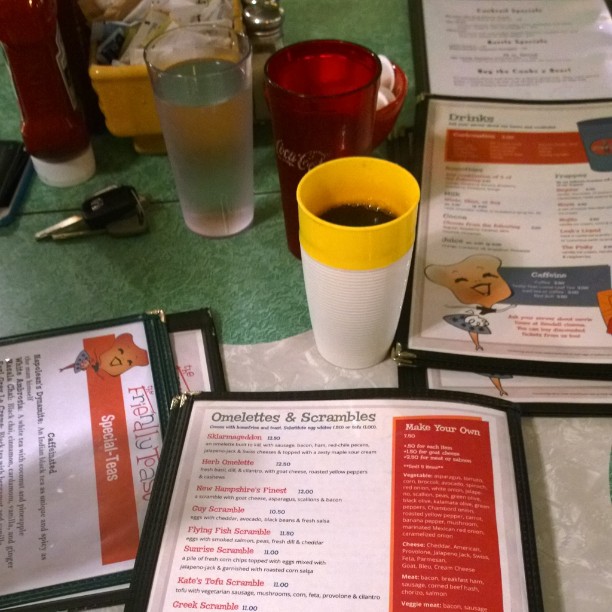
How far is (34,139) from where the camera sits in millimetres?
619

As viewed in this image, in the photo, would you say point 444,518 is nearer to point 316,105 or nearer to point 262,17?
point 316,105

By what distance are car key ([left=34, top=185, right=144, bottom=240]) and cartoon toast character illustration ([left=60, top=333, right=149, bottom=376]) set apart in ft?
0.51

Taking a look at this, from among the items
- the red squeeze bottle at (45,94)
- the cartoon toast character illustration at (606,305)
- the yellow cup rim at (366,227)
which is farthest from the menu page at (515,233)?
the red squeeze bottle at (45,94)

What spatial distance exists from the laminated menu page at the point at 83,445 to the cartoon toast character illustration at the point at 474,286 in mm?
202

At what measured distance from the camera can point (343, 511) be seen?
39 centimetres

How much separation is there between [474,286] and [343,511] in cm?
23

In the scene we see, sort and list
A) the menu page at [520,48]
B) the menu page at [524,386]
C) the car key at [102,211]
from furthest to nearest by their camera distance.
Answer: the menu page at [520,48] < the car key at [102,211] < the menu page at [524,386]

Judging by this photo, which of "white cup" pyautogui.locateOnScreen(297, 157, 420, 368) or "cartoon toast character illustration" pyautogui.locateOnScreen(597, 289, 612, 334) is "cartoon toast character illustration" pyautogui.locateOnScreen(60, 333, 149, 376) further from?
"cartoon toast character illustration" pyautogui.locateOnScreen(597, 289, 612, 334)

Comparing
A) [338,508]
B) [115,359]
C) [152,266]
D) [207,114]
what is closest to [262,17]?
[207,114]

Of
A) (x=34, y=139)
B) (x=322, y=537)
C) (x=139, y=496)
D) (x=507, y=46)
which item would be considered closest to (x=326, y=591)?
(x=322, y=537)

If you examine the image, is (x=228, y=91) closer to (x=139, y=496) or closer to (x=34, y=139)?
(x=34, y=139)

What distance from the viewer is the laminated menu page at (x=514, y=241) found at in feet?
1.58

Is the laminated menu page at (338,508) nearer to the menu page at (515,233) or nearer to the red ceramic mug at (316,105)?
the menu page at (515,233)

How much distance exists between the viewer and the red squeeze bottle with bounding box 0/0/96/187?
53cm
